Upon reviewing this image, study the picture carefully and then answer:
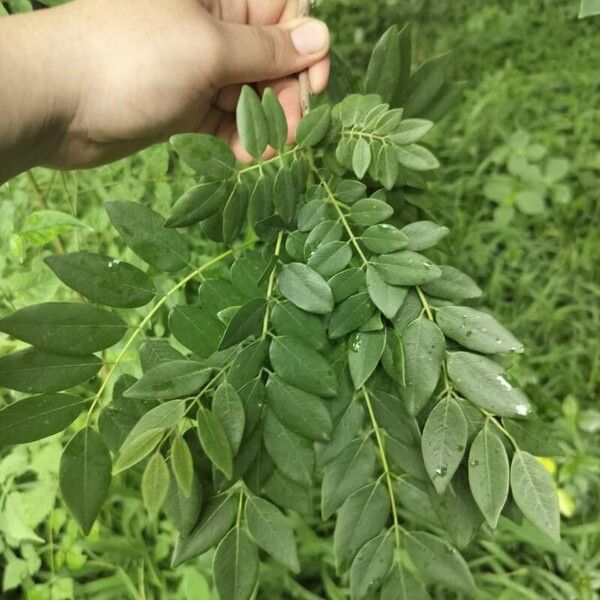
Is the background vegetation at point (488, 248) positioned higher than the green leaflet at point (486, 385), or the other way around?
the green leaflet at point (486, 385)

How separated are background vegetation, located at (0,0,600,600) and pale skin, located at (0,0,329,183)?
0.51 feet

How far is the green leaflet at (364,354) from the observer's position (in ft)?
1.92

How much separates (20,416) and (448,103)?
2.14ft

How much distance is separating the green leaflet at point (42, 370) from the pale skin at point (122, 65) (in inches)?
12.9

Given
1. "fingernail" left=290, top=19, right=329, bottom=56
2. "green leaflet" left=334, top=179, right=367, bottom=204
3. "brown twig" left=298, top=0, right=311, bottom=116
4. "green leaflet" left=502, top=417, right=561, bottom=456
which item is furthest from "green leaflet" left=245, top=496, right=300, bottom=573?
"fingernail" left=290, top=19, right=329, bottom=56

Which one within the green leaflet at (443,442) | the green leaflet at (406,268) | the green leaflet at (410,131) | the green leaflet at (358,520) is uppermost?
the green leaflet at (410,131)

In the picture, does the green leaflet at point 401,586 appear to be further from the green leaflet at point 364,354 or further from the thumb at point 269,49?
the thumb at point 269,49

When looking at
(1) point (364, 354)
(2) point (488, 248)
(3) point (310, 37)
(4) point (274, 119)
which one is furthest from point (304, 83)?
(2) point (488, 248)

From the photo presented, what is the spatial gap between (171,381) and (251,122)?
0.91ft

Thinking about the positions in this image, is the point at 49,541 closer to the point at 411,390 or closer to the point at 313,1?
the point at 411,390

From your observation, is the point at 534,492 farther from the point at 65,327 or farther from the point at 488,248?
the point at 488,248

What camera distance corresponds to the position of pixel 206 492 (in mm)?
601

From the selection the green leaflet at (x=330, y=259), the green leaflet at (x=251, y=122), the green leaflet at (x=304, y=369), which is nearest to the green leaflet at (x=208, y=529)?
the green leaflet at (x=304, y=369)

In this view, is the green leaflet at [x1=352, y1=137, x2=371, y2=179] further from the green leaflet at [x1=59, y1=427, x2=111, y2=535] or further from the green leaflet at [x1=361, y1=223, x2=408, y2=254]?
the green leaflet at [x1=59, y1=427, x2=111, y2=535]
